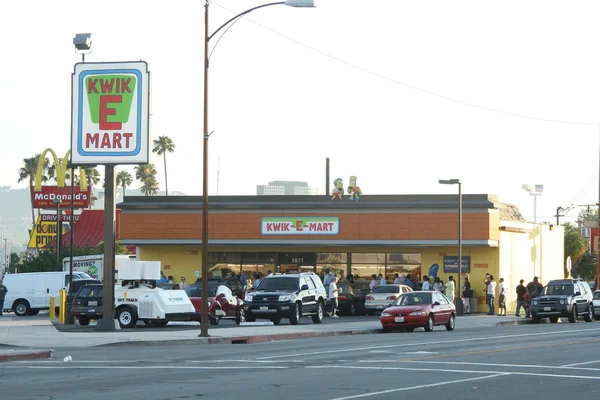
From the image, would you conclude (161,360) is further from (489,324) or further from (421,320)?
(489,324)

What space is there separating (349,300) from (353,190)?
9.00 m

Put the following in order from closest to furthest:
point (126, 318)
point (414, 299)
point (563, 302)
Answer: point (414, 299) → point (126, 318) → point (563, 302)

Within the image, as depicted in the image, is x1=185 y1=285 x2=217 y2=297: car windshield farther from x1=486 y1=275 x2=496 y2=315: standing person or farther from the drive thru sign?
x1=486 y1=275 x2=496 y2=315: standing person

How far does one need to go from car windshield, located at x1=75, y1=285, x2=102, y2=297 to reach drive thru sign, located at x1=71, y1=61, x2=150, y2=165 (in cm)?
551

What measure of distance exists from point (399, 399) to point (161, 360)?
8435 mm

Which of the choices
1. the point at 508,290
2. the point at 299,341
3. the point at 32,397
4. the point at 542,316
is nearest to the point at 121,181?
the point at 508,290

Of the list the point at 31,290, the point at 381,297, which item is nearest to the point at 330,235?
the point at 381,297

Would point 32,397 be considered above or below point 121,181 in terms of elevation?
below

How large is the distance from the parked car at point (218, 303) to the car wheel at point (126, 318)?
3097mm

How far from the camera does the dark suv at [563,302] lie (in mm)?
41625

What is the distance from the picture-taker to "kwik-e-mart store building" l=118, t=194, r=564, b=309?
51.2 m

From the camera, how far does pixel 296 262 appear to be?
5469cm

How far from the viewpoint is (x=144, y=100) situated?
32.8 m

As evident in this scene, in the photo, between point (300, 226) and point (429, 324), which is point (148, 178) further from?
point (429, 324)
